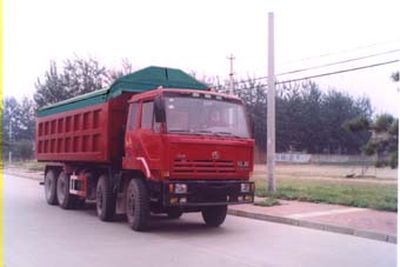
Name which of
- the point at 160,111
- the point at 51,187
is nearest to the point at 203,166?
the point at 160,111

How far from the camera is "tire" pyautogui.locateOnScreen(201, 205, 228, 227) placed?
12938 millimetres

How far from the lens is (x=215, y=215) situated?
13023 mm

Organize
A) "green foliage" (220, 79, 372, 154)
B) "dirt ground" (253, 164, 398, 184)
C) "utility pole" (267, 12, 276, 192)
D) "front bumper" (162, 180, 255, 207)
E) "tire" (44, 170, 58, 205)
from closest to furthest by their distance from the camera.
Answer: "front bumper" (162, 180, 255, 207) < "tire" (44, 170, 58, 205) < "utility pole" (267, 12, 276, 192) < "dirt ground" (253, 164, 398, 184) < "green foliage" (220, 79, 372, 154)

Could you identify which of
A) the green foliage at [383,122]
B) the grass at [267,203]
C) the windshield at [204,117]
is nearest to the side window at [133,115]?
the windshield at [204,117]

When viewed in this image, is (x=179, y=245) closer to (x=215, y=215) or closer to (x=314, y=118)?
(x=215, y=215)

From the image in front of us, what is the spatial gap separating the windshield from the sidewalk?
108 inches

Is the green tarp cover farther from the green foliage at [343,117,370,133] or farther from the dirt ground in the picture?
the dirt ground

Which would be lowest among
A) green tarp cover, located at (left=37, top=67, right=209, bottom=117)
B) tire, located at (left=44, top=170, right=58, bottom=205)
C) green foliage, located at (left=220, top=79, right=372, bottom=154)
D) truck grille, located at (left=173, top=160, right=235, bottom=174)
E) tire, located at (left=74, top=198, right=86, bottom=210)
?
tire, located at (left=74, top=198, right=86, bottom=210)

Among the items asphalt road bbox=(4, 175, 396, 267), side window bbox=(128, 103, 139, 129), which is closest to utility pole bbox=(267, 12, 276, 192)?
asphalt road bbox=(4, 175, 396, 267)

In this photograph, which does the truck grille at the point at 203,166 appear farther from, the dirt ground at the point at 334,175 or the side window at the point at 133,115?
the dirt ground at the point at 334,175

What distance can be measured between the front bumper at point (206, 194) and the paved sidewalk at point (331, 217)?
2.04 metres

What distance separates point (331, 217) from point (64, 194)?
25.4 feet

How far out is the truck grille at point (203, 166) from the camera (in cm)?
1128

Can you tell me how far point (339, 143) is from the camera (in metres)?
69.8
